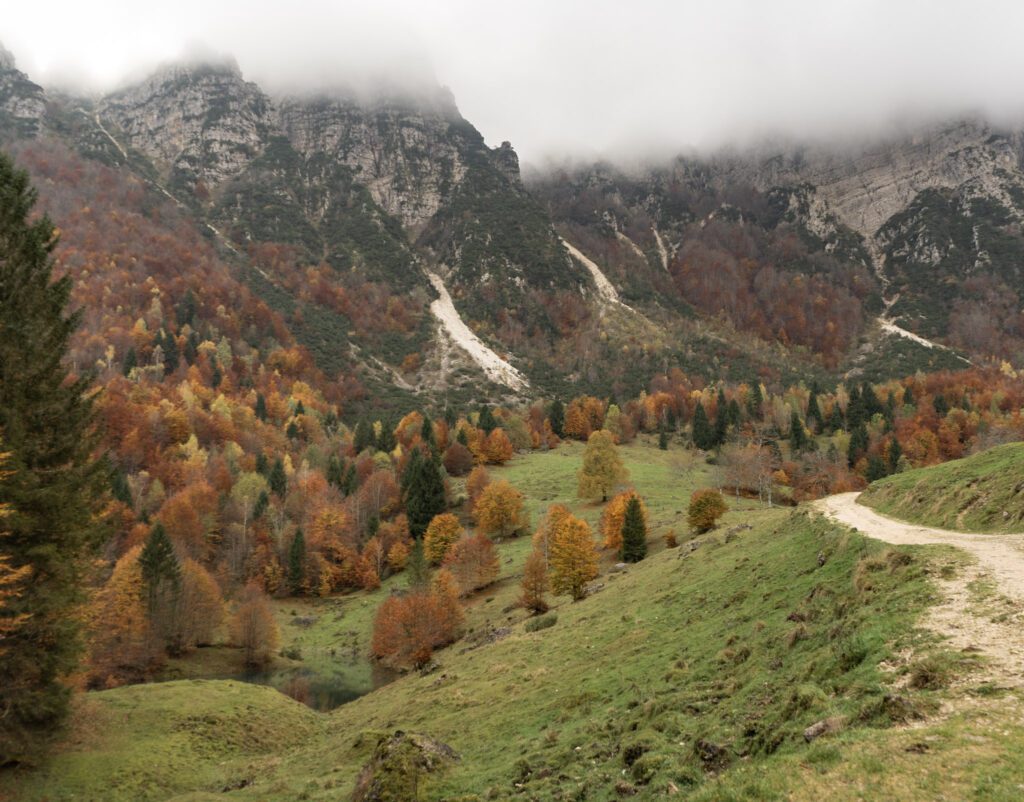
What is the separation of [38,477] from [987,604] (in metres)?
35.3

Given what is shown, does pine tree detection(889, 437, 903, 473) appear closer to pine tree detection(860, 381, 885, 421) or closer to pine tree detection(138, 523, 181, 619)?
pine tree detection(860, 381, 885, 421)

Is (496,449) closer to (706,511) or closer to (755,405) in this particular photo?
(706,511)

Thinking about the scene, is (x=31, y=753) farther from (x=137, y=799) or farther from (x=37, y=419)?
(x=37, y=419)

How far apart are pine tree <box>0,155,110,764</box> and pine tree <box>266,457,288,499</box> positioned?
90.1 metres

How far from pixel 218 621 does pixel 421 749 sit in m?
60.6

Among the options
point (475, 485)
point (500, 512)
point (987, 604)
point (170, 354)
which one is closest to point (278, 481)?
point (475, 485)

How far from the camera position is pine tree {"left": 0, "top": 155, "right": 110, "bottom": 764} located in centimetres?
2402

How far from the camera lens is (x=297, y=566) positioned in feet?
308

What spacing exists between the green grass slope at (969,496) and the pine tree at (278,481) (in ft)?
340

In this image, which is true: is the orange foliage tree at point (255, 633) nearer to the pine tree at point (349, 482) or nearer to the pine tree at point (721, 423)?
the pine tree at point (349, 482)

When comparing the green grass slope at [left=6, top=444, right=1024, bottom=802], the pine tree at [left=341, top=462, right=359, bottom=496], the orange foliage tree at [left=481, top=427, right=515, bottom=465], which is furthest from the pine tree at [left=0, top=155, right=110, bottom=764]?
the orange foliage tree at [left=481, top=427, right=515, bottom=465]

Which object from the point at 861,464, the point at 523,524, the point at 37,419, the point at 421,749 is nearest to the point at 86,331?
the point at 523,524

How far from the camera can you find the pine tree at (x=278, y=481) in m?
114

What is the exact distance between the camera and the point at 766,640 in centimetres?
2017
